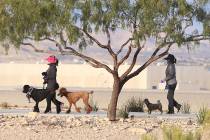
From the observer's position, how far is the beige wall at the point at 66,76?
80281 mm

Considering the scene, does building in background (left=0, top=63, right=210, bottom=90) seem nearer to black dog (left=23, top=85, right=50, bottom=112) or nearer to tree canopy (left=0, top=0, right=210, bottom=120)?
black dog (left=23, top=85, right=50, bottom=112)

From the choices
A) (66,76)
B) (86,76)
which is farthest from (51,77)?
(66,76)

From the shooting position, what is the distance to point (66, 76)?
8456cm

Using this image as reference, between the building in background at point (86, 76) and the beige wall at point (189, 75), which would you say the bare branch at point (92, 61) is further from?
the beige wall at point (189, 75)

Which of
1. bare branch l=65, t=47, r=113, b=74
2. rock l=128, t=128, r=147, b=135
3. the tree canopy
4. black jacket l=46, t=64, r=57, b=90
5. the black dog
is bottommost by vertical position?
rock l=128, t=128, r=147, b=135

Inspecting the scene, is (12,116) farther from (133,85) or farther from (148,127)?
(133,85)

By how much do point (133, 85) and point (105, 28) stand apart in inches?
2340

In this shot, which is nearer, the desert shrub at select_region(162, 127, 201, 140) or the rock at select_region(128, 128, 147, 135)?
the desert shrub at select_region(162, 127, 201, 140)

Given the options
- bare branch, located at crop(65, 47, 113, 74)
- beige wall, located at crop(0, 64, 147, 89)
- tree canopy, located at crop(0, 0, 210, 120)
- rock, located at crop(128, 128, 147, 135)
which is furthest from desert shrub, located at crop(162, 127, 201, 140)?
beige wall, located at crop(0, 64, 147, 89)

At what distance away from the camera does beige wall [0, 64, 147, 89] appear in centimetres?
8028

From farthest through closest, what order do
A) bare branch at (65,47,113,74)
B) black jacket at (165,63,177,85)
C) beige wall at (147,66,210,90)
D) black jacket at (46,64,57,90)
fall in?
1. beige wall at (147,66,210,90)
2. black jacket at (165,63,177,85)
3. black jacket at (46,64,57,90)
4. bare branch at (65,47,113,74)

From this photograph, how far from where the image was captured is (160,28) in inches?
715

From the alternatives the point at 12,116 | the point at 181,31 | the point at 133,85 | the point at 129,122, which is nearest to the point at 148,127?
the point at 129,122

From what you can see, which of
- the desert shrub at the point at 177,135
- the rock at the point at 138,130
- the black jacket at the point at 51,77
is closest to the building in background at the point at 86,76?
the black jacket at the point at 51,77
